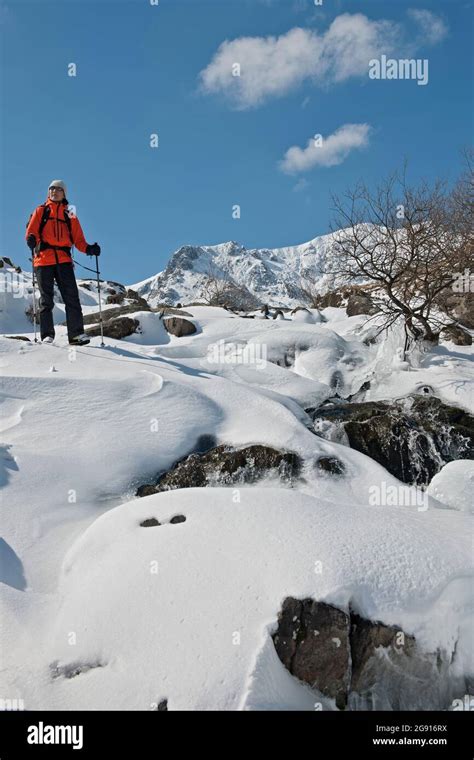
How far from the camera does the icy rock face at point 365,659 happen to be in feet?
11.0

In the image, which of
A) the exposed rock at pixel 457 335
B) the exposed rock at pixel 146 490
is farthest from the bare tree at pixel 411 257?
the exposed rock at pixel 146 490

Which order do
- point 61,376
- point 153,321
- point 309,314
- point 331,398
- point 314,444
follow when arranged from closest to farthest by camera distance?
point 314,444 < point 61,376 < point 331,398 < point 153,321 < point 309,314

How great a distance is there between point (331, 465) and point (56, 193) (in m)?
6.86

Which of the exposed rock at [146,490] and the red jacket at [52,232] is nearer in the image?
the exposed rock at [146,490]

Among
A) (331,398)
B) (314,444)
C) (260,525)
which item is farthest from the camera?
(331,398)

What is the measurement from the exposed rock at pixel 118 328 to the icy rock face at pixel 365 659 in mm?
9641

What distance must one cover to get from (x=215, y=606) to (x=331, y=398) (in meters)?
6.92

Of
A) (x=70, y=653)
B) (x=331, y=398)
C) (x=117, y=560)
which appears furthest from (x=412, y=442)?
(x=70, y=653)

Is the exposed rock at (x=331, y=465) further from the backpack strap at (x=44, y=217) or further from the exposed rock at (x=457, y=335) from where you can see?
the exposed rock at (x=457, y=335)

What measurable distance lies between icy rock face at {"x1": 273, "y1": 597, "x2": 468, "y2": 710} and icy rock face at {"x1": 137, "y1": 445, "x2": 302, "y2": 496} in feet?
8.79

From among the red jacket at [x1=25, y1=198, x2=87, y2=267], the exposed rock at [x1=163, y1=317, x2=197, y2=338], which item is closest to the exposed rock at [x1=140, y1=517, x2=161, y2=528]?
the red jacket at [x1=25, y1=198, x2=87, y2=267]

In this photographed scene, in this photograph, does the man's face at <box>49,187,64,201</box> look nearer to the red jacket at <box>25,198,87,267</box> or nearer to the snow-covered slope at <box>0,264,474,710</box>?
the red jacket at <box>25,198,87,267</box>

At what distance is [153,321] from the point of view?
13039mm

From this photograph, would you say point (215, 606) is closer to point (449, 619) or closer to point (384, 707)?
point (384, 707)
